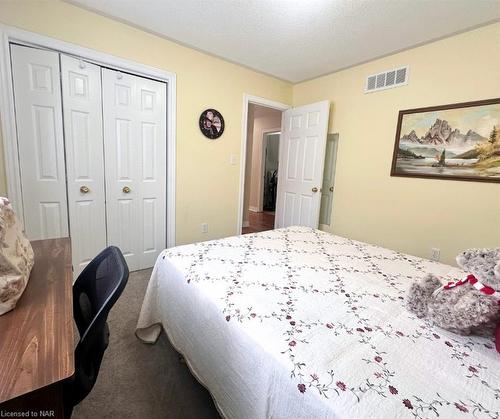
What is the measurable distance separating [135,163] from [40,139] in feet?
2.45

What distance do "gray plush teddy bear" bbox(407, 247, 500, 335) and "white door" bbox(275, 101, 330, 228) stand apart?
2246 millimetres

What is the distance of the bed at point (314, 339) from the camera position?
0.64 metres

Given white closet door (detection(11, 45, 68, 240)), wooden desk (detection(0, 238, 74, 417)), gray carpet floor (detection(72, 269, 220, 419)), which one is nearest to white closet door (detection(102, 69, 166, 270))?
white closet door (detection(11, 45, 68, 240))

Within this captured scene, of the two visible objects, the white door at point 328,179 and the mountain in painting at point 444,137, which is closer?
the mountain in painting at point 444,137

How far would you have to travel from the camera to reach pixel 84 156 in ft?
7.34

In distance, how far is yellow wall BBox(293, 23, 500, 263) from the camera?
214 centimetres

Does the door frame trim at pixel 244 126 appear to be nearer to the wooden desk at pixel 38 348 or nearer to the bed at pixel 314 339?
the bed at pixel 314 339

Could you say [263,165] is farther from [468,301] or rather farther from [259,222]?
[468,301]

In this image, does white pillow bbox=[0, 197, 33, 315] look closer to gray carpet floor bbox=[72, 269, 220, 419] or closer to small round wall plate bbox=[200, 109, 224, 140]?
gray carpet floor bbox=[72, 269, 220, 419]

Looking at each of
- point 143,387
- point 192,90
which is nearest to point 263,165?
point 192,90

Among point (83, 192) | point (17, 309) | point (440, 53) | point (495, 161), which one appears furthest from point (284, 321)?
point (440, 53)

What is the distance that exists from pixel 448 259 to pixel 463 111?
1.37m

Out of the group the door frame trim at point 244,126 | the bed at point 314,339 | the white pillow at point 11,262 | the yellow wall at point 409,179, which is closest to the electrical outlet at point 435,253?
the yellow wall at point 409,179

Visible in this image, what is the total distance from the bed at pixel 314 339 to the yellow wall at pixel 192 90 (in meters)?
1.46
